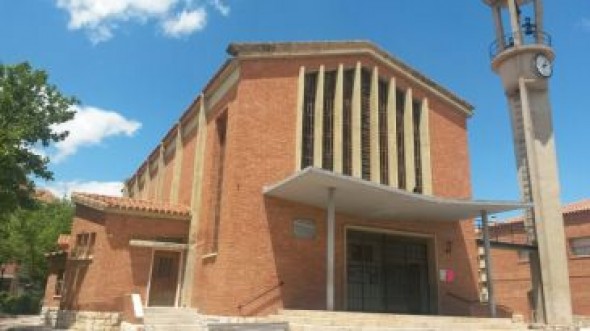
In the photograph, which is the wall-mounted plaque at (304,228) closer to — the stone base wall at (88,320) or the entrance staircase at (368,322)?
the entrance staircase at (368,322)

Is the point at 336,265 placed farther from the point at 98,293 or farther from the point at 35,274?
the point at 35,274

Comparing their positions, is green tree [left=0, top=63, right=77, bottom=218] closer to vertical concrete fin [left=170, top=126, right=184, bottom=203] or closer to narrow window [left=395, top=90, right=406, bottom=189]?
vertical concrete fin [left=170, top=126, right=184, bottom=203]

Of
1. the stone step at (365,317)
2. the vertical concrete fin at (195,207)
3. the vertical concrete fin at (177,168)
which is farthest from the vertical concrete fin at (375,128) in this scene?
the vertical concrete fin at (177,168)

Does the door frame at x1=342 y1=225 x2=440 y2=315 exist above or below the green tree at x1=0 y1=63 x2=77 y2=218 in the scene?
below

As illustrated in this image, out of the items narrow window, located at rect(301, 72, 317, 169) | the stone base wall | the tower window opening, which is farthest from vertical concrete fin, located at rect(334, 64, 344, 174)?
the stone base wall

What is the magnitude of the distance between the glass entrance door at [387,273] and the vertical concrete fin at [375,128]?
7.67 ft

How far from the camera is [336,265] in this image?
17.5 meters

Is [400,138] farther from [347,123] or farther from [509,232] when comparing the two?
[509,232]

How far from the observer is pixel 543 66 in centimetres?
2272

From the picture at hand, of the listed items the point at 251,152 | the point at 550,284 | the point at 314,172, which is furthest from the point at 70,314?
the point at 550,284

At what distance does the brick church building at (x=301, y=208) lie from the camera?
16.2 m

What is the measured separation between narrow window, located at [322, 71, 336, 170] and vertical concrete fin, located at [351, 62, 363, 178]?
0.84 meters

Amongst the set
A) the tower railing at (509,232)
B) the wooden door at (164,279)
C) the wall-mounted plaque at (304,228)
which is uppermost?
the tower railing at (509,232)

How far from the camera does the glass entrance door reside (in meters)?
18.4
